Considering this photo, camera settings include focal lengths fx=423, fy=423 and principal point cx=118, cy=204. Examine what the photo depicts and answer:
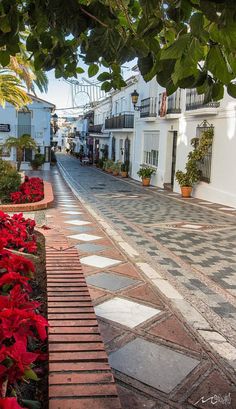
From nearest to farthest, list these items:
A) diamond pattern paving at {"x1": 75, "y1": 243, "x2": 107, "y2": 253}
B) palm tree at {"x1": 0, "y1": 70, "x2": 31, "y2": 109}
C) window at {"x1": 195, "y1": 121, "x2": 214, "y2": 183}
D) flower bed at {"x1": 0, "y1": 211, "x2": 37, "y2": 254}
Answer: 1. flower bed at {"x1": 0, "y1": 211, "x2": 37, "y2": 254}
2. diamond pattern paving at {"x1": 75, "y1": 243, "x2": 107, "y2": 253}
3. palm tree at {"x1": 0, "y1": 70, "x2": 31, "y2": 109}
4. window at {"x1": 195, "y1": 121, "x2": 214, "y2": 183}

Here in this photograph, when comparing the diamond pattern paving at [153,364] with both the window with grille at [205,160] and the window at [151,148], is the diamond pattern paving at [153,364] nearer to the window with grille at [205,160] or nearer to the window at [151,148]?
the window with grille at [205,160]

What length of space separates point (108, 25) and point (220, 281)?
403cm

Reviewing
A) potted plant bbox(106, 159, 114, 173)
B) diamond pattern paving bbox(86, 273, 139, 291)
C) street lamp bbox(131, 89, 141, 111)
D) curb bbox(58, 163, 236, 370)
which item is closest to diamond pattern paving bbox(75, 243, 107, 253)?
curb bbox(58, 163, 236, 370)

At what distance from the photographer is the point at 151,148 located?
22.9 meters

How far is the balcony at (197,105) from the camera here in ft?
46.7

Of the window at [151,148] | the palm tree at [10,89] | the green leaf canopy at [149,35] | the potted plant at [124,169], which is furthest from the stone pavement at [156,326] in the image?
the potted plant at [124,169]

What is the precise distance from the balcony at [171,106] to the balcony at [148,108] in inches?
70.9

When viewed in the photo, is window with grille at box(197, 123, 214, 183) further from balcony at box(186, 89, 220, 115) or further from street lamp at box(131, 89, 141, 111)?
street lamp at box(131, 89, 141, 111)

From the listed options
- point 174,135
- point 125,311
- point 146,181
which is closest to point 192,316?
point 125,311

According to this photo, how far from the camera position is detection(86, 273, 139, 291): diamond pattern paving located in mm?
4602

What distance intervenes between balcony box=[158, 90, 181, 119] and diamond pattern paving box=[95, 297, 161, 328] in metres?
14.9

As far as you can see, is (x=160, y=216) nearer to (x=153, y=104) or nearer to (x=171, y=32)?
(x=171, y=32)

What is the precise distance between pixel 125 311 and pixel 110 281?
93cm

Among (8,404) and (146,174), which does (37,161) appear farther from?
(8,404)
